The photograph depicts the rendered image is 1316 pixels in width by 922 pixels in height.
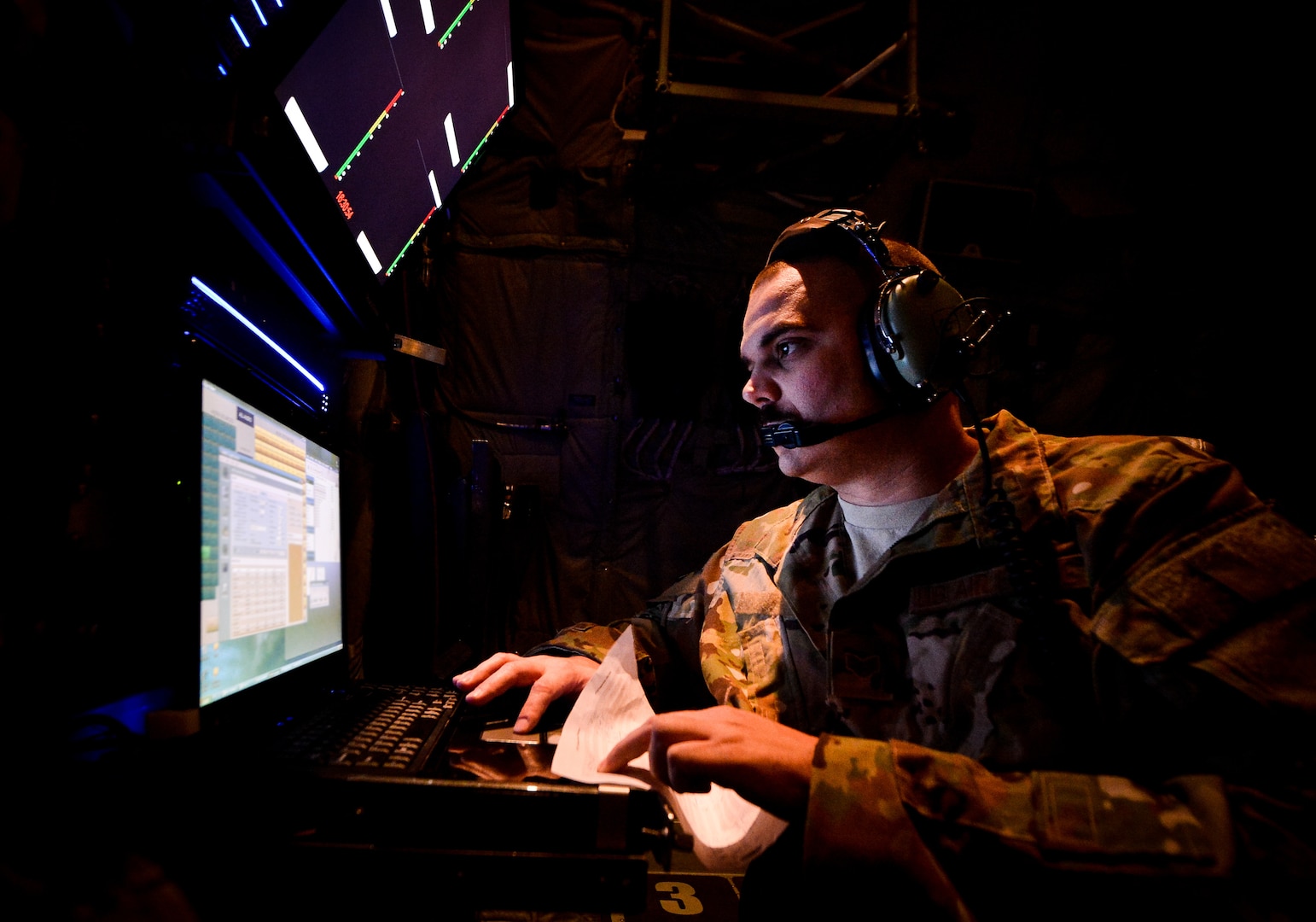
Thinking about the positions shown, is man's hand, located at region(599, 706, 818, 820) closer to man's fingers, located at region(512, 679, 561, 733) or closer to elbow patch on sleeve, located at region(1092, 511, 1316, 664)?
man's fingers, located at region(512, 679, 561, 733)

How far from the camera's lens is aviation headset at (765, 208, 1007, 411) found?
1.12m

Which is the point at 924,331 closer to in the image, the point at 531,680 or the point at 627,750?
the point at 627,750

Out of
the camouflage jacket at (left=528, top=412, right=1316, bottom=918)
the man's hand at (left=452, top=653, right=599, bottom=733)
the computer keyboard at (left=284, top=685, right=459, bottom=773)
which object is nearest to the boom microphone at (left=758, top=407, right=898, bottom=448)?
the camouflage jacket at (left=528, top=412, right=1316, bottom=918)

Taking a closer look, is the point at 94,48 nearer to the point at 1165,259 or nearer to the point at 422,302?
the point at 422,302

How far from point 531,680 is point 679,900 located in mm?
483

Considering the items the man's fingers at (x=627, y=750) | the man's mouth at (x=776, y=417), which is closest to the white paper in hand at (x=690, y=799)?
the man's fingers at (x=627, y=750)

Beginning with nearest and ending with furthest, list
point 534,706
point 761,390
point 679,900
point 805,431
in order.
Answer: point 679,900
point 534,706
point 805,431
point 761,390

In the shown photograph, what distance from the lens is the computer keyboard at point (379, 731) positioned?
27.5 inches

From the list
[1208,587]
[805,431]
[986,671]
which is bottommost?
[986,671]

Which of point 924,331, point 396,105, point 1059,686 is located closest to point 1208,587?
point 1059,686

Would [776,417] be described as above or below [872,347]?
below

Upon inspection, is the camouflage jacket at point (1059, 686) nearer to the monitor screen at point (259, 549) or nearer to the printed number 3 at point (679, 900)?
the printed number 3 at point (679, 900)

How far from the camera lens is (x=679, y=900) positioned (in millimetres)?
953

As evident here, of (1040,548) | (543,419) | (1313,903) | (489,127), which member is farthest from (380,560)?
(1313,903)
